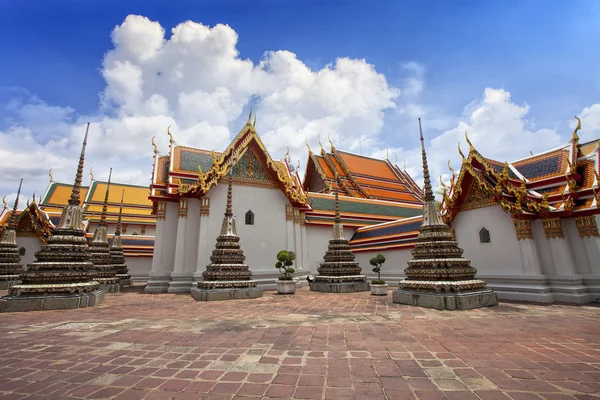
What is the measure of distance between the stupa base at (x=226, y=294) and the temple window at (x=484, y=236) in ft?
24.7

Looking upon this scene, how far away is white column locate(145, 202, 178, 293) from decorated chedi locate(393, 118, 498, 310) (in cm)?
965

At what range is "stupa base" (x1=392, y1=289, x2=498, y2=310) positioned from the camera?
22.3ft

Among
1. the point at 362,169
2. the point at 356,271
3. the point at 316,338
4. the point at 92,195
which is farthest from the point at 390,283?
the point at 92,195

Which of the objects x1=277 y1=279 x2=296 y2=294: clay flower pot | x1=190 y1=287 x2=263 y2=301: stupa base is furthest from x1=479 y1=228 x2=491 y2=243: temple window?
x1=190 y1=287 x2=263 y2=301: stupa base

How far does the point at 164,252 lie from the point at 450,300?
447 inches

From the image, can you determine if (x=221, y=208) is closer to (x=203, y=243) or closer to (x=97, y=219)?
(x=203, y=243)

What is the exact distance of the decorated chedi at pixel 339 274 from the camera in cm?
1145

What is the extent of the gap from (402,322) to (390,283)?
9094 millimetres

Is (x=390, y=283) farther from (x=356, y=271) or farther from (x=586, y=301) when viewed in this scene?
(x=586, y=301)

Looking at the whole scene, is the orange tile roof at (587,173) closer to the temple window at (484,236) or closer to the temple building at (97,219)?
the temple window at (484,236)

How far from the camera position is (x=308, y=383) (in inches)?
106

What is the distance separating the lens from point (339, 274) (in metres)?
11.7

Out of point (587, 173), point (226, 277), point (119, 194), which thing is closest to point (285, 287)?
point (226, 277)

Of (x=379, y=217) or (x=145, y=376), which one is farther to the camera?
(x=379, y=217)
